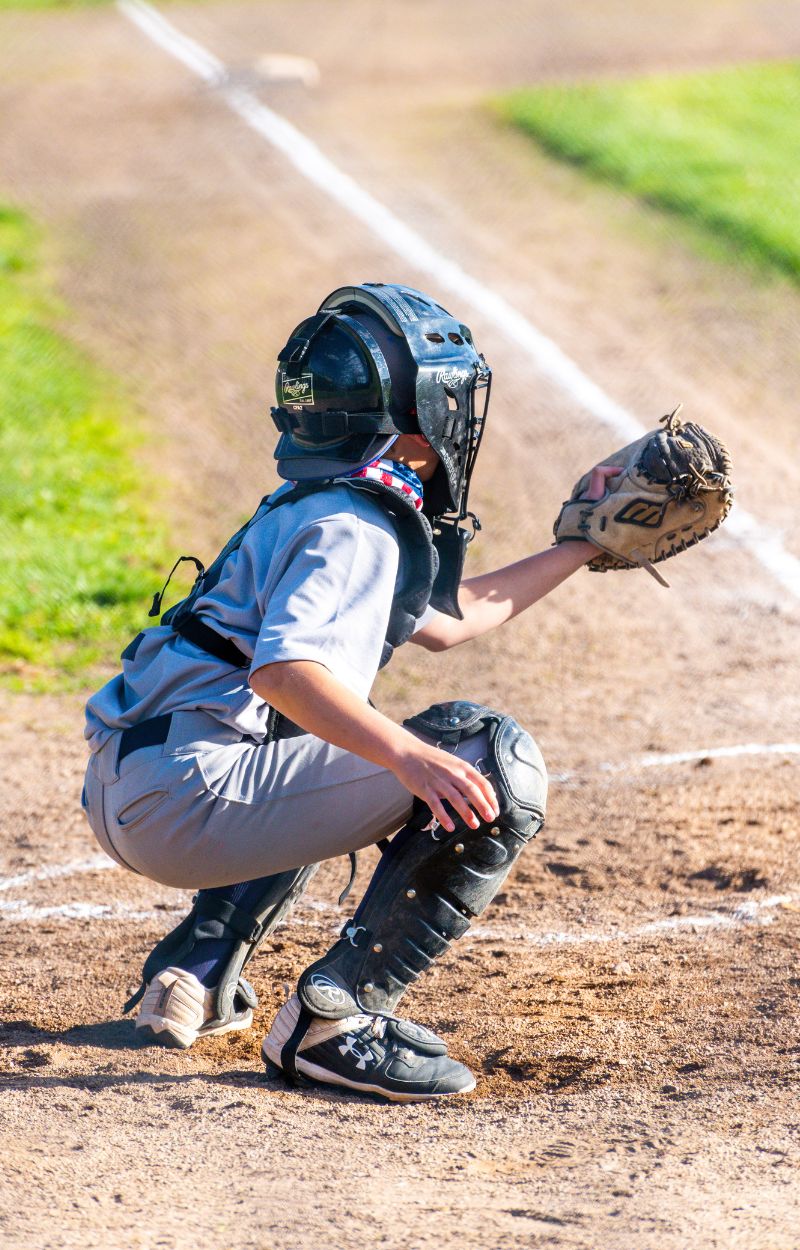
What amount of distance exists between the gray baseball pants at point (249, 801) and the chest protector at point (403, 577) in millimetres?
175

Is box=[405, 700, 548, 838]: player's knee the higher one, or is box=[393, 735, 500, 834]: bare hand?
box=[393, 735, 500, 834]: bare hand

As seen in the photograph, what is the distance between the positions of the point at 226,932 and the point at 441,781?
97cm

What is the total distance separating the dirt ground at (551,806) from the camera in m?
2.82

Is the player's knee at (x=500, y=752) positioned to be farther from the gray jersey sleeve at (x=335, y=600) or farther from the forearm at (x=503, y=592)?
the forearm at (x=503, y=592)

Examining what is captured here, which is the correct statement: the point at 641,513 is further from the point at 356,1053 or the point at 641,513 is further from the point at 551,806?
the point at 356,1053

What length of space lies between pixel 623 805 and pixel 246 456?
3.58 meters

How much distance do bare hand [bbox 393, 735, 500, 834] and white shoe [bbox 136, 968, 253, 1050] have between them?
3.07 feet

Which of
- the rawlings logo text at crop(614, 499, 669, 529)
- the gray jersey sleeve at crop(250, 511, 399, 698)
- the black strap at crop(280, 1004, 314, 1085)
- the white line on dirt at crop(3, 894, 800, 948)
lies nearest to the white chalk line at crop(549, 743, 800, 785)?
the white line on dirt at crop(3, 894, 800, 948)

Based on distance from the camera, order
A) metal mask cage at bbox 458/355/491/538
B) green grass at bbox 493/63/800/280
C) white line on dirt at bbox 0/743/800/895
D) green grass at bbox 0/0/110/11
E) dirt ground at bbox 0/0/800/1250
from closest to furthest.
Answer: dirt ground at bbox 0/0/800/1250 < metal mask cage at bbox 458/355/491/538 < white line on dirt at bbox 0/743/800/895 < green grass at bbox 493/63/800/280 < green grass at bbox 0/0/110/11

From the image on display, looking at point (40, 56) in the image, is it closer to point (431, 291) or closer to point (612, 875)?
point (431, 291)

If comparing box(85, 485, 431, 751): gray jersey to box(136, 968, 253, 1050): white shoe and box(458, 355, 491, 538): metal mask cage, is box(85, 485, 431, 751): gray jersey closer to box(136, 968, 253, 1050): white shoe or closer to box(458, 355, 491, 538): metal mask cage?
box(458, 355, 491, 538): metal mask cage

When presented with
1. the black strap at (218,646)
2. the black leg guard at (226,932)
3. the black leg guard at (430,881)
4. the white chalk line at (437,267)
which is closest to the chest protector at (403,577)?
the black strap at (218,646)

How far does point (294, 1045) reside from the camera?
3250 mm

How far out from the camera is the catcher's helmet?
10.8ft
